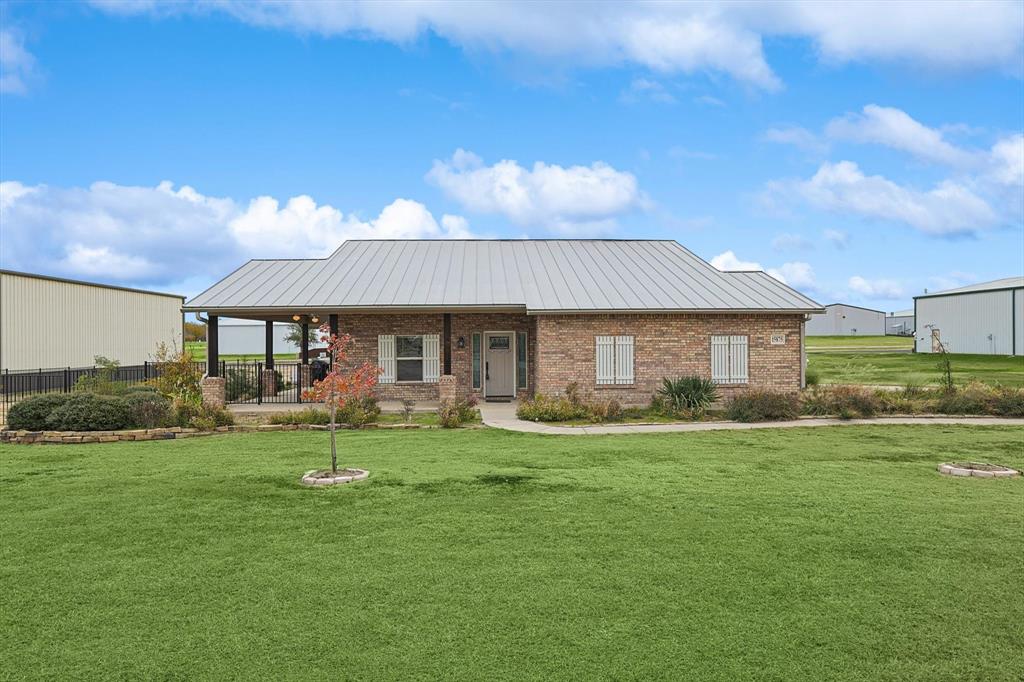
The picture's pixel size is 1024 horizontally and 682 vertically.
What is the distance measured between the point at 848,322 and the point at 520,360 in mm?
76172

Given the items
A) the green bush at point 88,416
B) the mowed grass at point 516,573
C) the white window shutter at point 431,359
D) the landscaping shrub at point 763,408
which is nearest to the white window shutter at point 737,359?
the landscaping shrub at point 763,408

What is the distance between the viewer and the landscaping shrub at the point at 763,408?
1579 cm

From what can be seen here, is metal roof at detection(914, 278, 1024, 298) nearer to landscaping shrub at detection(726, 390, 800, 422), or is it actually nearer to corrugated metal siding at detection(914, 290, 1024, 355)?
corrugated metal siding at detection(914, 290, 1024, 355)

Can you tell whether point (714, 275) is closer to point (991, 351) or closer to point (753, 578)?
point (753, 578)

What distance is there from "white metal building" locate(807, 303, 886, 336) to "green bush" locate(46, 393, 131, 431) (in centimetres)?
7958

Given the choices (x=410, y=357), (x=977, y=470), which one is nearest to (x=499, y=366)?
(x=410, y=357)

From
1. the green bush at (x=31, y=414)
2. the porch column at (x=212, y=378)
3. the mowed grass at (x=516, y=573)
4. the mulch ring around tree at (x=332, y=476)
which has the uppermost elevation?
the porch column at (x=212, y=378)

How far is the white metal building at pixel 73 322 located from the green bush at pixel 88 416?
14.2m

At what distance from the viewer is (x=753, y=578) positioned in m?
5.64

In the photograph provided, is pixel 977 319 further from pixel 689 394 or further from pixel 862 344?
pixel 689 394

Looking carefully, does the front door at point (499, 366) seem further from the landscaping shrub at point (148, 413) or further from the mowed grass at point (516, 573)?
the mowed grass at point (516, 573)

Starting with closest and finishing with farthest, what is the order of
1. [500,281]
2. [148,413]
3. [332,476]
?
[332,476] → [148,413] → [500,281]

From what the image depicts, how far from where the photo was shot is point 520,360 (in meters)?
21.3

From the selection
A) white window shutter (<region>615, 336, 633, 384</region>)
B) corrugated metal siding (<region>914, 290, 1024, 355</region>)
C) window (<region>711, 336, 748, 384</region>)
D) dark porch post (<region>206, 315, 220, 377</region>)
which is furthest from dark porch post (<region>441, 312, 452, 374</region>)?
corrugated metal siding (<region>914, 290, 1024, 355</region>)
